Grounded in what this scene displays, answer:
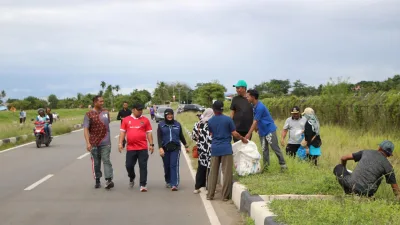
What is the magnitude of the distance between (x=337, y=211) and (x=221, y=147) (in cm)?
327

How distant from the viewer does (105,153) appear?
10188 millimetres

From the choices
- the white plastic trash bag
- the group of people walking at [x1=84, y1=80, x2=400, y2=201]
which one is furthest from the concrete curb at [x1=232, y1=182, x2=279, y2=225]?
the white plastic trash bag

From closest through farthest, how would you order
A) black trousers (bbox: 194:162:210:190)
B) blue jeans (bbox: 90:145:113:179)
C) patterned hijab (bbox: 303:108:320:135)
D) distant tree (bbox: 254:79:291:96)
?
black trousers (bbox: 194:162:210:190), blue jeans (bbox: 90:145:113:179), patterned hijab (bbox: 303:108:320:135), distant tree (bbox: 254:79:291:96)

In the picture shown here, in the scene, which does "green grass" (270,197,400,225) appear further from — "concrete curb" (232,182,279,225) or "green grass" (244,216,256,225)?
"green grass" (244,216,256,225)

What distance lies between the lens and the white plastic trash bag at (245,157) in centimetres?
945

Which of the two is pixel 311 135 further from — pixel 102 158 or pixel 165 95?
pixel 165 95

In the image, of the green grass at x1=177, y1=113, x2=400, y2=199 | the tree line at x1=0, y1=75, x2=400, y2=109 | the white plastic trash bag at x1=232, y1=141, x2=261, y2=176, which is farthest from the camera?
the tree line at x1=0, y1=75, x2=400, y2=109

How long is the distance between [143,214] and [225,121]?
230 cm

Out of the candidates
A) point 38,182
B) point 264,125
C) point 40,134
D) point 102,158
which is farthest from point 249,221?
point 40,134

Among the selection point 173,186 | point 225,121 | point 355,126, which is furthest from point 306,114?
point 355,126

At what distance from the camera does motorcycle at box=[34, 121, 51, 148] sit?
66.2ft

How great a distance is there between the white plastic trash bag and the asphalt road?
107 centimetres

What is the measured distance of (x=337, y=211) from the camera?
5.94 meters

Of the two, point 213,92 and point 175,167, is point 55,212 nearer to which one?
point 175,167
